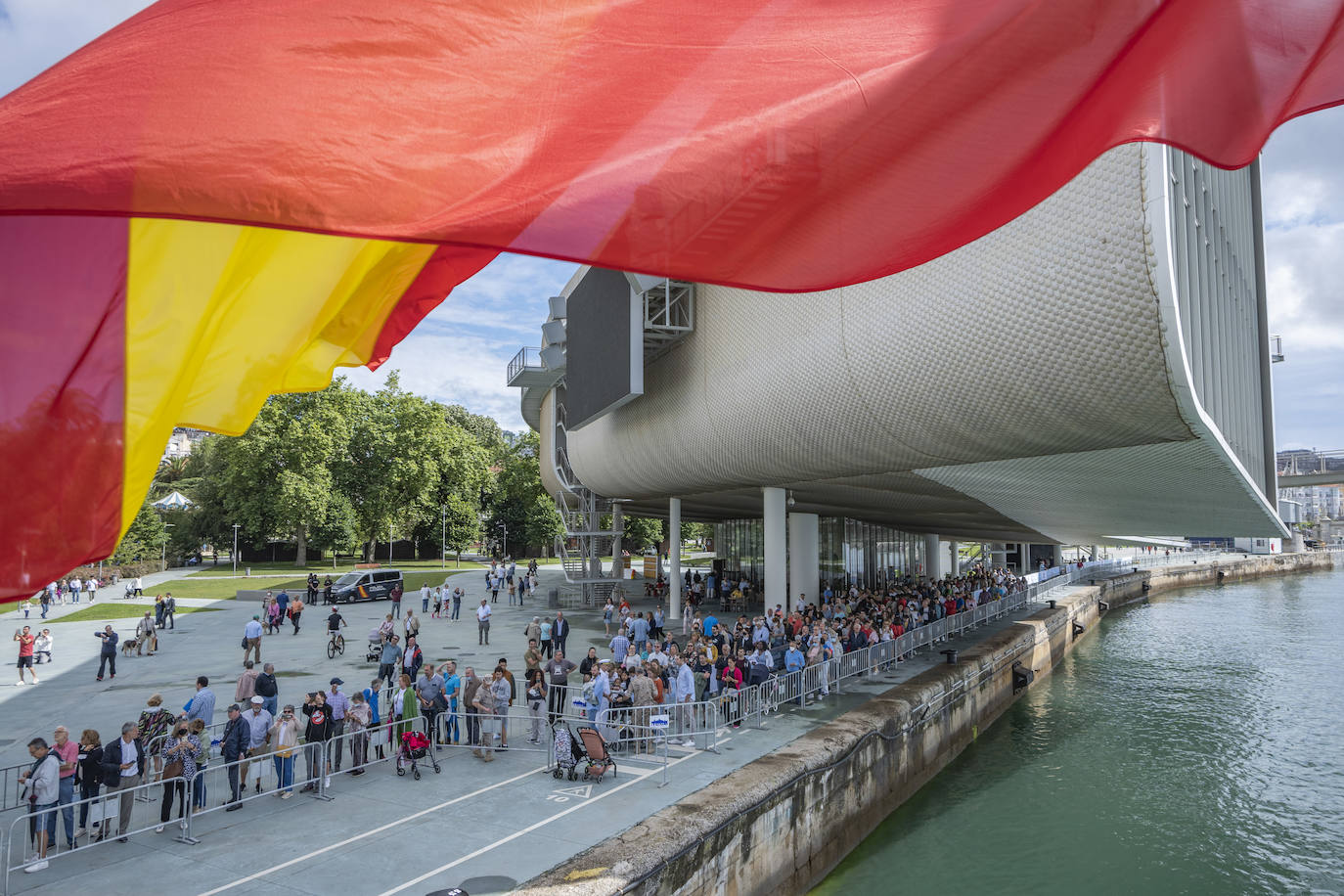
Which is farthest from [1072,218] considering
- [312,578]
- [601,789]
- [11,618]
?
[11,618]

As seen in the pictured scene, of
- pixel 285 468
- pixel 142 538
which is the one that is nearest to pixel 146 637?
pixel 142 538

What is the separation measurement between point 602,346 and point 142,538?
160ft

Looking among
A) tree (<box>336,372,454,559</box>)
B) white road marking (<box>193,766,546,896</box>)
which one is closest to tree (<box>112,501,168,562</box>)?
tree (<box>336,372,454,559</box>)

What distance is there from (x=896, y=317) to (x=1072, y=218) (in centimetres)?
402

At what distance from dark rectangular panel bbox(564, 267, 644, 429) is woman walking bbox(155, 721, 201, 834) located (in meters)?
14.8

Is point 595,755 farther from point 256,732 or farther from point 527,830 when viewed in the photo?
point 256,732

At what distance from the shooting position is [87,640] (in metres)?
27.7

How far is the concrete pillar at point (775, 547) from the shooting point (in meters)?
25.9

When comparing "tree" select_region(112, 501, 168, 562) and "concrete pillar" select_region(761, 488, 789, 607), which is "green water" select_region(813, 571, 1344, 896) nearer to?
"concrete pillar" select_region(761, 488, 789, 607)

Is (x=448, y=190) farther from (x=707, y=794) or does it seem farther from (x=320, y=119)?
(x=707, y=794)

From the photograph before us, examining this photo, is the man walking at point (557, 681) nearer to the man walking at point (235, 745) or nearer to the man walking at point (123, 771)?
the man walking at point (235, 745)

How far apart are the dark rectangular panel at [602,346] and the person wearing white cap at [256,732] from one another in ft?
45.4

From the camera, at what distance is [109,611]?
36188mm

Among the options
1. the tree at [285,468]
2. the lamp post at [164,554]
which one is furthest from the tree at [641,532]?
the lamp post at [164,554]
